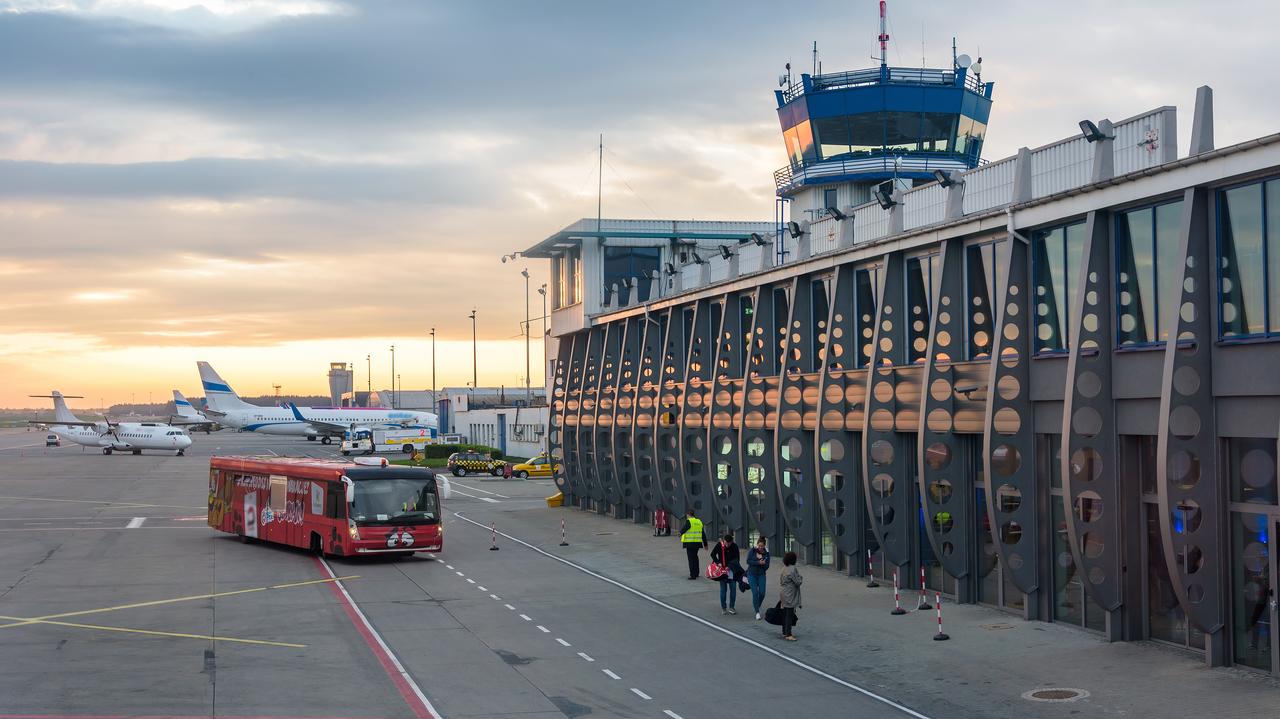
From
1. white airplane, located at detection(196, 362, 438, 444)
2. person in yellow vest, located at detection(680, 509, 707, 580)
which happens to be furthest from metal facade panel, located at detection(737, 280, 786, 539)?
white airplane, located at detection(196, 362, 438, 444)

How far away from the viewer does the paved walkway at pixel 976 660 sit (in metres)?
16.9

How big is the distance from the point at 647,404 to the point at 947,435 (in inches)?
749

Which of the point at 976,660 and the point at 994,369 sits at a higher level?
the point at 994,369

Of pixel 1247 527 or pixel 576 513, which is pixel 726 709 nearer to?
pixel 1247 527

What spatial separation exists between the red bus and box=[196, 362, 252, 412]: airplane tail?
396ft

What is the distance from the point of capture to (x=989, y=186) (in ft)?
82.9

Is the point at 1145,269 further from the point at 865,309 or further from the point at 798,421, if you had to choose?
the point at 798,421

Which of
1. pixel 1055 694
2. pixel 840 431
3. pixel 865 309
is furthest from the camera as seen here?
pixel 840 431

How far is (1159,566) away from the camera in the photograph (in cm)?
2069

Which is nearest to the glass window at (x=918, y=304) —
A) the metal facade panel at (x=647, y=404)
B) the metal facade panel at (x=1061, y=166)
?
the metal facade panel at (x=1061, y=166)

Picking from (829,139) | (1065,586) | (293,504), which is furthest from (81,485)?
(1065,586)

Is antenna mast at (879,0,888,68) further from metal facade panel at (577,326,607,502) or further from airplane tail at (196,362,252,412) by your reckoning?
airplane tail at (196,362,252,412)

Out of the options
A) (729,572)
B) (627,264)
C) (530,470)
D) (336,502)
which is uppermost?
(627,264)

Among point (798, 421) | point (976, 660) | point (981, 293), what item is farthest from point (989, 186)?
point (976, 660)
